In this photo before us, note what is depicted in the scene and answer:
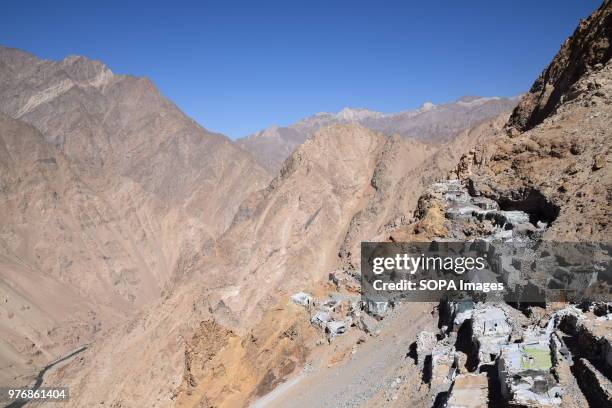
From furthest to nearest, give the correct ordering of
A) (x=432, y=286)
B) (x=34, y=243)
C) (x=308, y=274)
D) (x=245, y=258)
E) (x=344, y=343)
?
(x=34, y=243) → (x=245, y=258) → (x=308, y=274) → (x=344, y=343) → (x=432, y=286)

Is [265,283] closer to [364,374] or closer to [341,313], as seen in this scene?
[341,313]

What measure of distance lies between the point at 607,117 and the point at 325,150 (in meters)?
41.7

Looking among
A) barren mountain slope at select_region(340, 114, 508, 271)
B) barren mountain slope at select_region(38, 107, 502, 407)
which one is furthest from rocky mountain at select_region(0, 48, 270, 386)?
barren mountain slope at select_region(340, 114, 508, 271)

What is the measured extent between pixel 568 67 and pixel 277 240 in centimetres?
3200

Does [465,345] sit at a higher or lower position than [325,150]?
lower

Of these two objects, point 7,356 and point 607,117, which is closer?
point 607,117

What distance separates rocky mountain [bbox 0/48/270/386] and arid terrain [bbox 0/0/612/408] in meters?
0.37

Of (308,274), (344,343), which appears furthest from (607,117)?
(308,274)

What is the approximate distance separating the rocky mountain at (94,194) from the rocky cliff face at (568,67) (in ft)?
133

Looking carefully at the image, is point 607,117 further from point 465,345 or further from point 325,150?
point 325,150

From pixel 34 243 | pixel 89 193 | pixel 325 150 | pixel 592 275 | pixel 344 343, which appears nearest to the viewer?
pixel 592 275

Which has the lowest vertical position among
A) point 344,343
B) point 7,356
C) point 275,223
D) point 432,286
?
point 7,356

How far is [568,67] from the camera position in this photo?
24375 millimetres

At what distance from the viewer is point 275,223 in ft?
175
